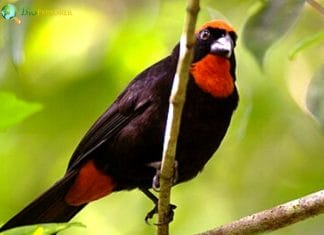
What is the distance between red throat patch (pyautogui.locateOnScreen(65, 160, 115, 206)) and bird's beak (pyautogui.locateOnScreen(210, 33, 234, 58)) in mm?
592

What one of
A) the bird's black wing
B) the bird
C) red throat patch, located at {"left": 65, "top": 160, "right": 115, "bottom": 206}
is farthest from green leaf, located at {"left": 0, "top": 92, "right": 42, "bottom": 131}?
red throat patch, located at {"left": 65, "top": 160, "right": 115, "bottom": 206}

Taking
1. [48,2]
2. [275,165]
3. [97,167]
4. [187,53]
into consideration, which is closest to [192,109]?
[97,167]

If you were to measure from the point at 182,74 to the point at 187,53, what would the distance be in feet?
0.27

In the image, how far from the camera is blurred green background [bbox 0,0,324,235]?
335 cm

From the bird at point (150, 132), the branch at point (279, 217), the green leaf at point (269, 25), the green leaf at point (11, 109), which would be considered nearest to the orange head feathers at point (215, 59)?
the bird at point (150, 132)

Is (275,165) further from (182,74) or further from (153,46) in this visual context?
(182,74)

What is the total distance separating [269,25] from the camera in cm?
231

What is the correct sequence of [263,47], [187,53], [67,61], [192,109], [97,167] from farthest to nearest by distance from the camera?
1. [67,61]
2. [97,167]
3. [192,109]
4. [263,47]
5. [187,53]

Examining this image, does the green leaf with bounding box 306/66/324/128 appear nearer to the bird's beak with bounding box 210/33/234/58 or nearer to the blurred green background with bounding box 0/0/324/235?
the bird's beak with bounding box 210/33/234/58

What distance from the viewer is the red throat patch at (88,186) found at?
3.15 m

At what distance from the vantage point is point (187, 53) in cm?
181

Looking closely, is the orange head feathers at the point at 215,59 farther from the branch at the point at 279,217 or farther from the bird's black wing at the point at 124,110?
the branch at the point at 279,217

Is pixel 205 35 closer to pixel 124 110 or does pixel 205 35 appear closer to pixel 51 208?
pixel 124 110

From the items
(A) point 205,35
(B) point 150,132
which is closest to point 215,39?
(A) point 205,35
